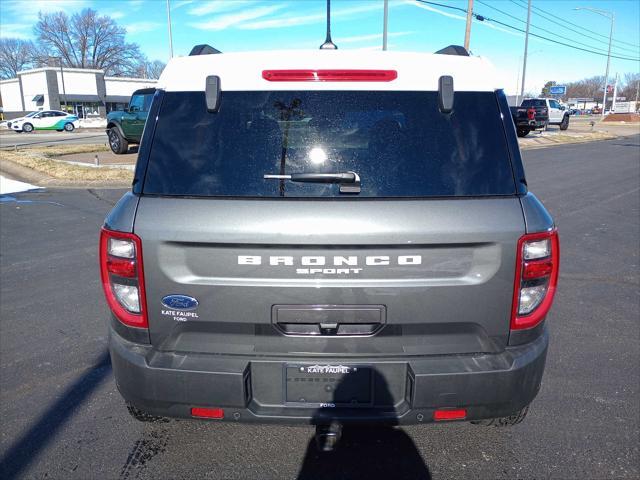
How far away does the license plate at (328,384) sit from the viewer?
221 centimetres

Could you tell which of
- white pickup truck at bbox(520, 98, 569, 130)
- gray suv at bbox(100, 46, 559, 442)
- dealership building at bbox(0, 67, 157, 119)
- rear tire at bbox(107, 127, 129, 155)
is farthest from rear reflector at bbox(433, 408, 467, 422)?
dealership building at bbox(0, 67, 157, 119)

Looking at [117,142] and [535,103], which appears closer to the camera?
[117,142]

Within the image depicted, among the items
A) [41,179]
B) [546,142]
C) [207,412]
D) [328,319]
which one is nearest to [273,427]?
→ [207,412]

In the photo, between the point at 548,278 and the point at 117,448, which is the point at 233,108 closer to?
the point at 548,278

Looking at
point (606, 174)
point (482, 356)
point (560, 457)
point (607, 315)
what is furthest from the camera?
point (606, 174)

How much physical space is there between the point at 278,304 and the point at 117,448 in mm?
1418

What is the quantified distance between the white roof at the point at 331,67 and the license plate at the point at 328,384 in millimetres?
1246

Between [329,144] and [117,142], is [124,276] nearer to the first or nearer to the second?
[329,144]

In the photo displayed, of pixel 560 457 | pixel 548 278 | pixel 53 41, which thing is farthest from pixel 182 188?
pixel 53 41

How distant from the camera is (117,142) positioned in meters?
19.4

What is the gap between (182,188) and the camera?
7.28ft

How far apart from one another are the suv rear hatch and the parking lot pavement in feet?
2.74

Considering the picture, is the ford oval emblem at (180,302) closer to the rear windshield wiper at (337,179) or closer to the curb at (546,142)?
the rear windshield wiper at (337,179)

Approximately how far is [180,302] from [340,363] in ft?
2.44
